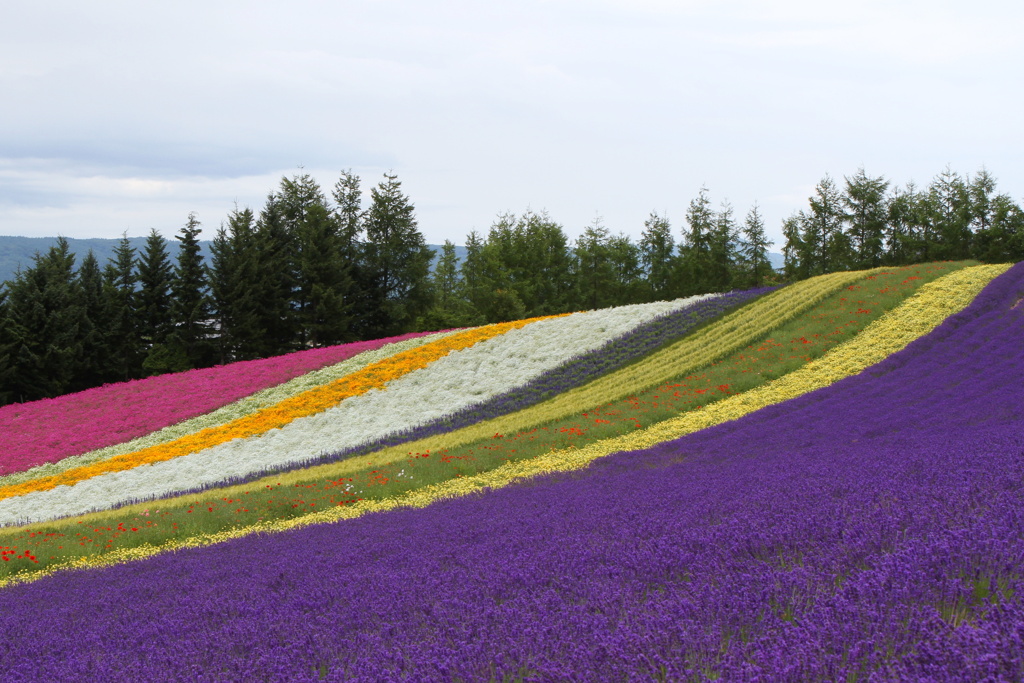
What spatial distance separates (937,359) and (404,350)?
25376mm

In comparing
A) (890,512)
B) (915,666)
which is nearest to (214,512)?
(890,512)

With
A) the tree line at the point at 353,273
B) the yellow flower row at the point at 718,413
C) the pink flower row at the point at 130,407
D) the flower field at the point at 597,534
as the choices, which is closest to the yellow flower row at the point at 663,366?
the flower field at the point at 597,534

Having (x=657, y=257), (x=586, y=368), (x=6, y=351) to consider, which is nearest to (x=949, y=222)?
(x=657, y=257)

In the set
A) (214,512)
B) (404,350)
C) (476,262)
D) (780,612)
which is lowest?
(214,512)

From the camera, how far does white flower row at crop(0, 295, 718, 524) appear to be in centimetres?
2120

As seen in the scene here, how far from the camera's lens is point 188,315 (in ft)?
183

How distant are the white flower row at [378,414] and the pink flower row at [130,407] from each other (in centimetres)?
762

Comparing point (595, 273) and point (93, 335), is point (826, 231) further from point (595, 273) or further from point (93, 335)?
point (93, 335)

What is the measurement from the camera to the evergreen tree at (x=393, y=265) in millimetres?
68500

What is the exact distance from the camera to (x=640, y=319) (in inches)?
1341

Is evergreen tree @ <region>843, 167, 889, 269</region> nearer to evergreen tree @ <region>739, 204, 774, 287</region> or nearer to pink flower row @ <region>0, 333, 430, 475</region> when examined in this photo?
evergreen tree @ <region>739, 204, 774, 287</region>

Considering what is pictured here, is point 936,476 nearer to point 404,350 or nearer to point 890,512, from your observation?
point 890,512

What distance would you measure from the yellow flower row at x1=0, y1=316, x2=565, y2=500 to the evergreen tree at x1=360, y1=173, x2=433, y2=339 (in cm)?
3100

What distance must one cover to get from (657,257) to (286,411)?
61.7 metres
